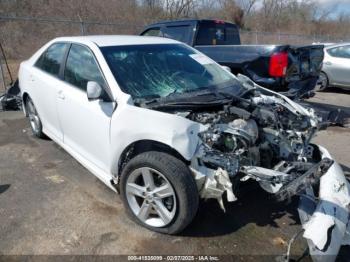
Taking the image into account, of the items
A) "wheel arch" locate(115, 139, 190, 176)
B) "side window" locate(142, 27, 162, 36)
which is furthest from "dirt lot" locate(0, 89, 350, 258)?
"side window" locate(142, 27, 162, 36)

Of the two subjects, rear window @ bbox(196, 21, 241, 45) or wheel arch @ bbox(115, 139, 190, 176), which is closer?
wheel arch @ bbox(115, 139, 190, 176)

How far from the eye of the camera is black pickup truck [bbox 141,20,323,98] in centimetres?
547

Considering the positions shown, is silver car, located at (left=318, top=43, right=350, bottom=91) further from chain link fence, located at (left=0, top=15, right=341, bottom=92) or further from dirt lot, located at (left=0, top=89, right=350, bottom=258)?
chain link fence, located at (left=0, top=15, right=341, bottom=92)

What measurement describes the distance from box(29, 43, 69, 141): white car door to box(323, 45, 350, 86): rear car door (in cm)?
794

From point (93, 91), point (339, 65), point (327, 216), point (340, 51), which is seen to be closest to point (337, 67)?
point (339, 65)

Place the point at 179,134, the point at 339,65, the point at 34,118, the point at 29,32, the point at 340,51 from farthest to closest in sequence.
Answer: the point at 29,32
the point at 340,51
the point at 339,65
the point at 34,118
the point at 179,134

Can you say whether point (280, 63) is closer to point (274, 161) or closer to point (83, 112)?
point (274, 161)

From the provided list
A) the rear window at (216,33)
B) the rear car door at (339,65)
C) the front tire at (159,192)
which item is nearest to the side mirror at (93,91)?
the front tire at (159,192)

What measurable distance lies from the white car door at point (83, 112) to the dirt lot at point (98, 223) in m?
0.44

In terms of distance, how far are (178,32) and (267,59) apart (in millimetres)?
2384

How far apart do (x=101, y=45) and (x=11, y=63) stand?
9.90m

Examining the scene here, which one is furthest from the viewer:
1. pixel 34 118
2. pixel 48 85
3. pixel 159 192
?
pixel 34 118

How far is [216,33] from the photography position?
24.1ft

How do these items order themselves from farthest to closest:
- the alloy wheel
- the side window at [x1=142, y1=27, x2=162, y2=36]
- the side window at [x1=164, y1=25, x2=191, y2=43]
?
1. the side window at [x1=142, y1=27, x2=162, y2=36]
2. the side window at [x1=164, y1=25, x2=191, y2=43]
3. the alloy wheel
